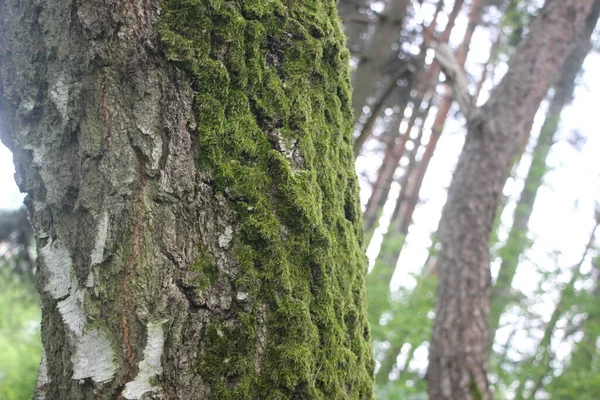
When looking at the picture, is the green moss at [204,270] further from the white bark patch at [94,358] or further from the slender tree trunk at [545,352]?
the slender tree trunk at [545,352]

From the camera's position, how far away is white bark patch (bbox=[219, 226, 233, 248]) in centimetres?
116

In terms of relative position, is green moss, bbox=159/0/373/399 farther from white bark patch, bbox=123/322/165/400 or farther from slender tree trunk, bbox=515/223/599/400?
slender tree trunk, bbox=515/223/599/400

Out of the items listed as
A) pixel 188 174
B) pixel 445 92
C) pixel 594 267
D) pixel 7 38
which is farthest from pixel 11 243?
pixel 445 92

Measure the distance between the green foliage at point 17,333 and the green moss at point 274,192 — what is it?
91.8 inches

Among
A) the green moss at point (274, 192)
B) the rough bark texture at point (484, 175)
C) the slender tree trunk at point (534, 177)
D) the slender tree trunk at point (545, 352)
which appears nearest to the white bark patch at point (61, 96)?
the green moss at point (274, 192)

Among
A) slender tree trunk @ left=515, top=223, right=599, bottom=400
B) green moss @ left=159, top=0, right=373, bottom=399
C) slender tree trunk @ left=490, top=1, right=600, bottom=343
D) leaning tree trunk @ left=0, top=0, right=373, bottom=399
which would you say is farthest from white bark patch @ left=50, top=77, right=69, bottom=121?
slender tree trunk @ left=515, top=223, right=599, bottom=400

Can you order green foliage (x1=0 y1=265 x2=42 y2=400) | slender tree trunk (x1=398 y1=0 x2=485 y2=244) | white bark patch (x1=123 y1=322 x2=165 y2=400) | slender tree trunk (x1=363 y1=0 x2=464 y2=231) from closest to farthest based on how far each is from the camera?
1. white bark patch (x1=123 y1=322 x2=165 y2=400)
2. green foliage (x1=0 y1=265 x2=42 y2=400)
3. slender tree trunk (x1=363 y1=0 x2=464 y2=231)
4. slender tree trunk (x1=398 y1=0 x2=485 y2=244)

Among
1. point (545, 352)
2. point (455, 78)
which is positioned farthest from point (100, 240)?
point (545, 352)

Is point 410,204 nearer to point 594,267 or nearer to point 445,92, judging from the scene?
point 445,92

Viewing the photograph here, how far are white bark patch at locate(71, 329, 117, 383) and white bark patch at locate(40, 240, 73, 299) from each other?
0.44 feet

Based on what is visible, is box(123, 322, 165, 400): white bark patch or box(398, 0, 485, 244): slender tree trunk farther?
box(398, 0, 485, 244): slender tree trunk

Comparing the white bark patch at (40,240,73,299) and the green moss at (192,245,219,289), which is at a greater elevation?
the green moss at (192,245,219,289)

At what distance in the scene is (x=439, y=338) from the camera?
5.50 m

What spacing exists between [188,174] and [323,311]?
1.50ft
